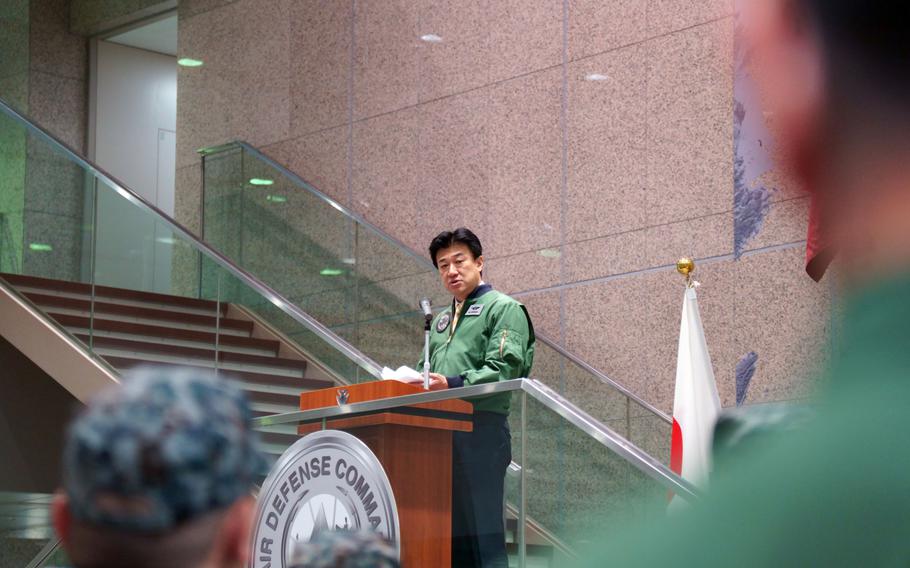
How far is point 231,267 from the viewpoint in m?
7.44

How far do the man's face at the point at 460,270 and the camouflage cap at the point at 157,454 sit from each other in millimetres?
4652

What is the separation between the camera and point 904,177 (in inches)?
19.8

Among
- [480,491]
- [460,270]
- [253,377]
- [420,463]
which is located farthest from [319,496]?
[253,377]

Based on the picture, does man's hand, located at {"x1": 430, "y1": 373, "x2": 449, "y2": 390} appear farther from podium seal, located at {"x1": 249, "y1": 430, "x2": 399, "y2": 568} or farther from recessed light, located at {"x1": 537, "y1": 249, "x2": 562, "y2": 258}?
recessed light, located at {"x1": 537, "y1": 249, "x2": 562, "y2": 258}

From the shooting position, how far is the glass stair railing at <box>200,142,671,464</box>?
279 inches

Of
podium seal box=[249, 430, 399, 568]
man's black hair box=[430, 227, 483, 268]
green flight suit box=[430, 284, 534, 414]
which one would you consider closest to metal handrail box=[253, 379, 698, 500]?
podium seal box=[249, 430, 399, 568]

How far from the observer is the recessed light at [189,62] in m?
10.8

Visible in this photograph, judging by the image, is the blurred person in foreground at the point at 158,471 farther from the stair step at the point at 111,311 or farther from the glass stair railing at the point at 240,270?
the stair step at the point at 111,311

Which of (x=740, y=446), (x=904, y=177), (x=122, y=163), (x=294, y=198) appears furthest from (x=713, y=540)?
(x=122, y=163)

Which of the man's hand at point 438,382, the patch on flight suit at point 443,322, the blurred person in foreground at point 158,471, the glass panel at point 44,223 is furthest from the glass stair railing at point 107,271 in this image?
the blurred person in foreground at point 158,471

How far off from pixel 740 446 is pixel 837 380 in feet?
0.15

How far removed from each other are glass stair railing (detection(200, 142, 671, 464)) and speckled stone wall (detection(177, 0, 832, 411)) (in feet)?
1.10

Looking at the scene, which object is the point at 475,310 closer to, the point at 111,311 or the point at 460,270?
the point at 460,270

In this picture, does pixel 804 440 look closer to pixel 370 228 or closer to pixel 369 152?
pixel 370 228
